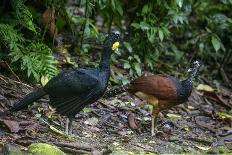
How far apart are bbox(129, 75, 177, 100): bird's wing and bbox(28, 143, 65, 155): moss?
2.13 metres

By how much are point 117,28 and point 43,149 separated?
220 inches

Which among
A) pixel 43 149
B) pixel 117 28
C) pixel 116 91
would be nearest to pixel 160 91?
pixel 116 91

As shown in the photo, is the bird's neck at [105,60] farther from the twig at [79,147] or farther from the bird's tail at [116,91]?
the twig at [79,147]

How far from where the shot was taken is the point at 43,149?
500 cm

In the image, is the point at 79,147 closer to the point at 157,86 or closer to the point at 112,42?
the point at 112,42

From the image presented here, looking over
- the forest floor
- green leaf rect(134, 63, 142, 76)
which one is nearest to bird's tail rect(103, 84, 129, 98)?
the forest floor

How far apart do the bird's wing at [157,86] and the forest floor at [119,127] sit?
47 cm

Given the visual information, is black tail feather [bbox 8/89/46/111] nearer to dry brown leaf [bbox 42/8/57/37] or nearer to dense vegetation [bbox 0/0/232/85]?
dense vegetation [bbox 0/0/232/85]

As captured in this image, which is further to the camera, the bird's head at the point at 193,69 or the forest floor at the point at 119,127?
the bird's head at the point at 193,69

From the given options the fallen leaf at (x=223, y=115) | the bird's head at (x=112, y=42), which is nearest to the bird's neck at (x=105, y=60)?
the bird's head at (x=112, y=42)

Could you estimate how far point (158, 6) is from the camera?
344 inches

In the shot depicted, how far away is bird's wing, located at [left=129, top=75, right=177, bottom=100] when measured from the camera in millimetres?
6941

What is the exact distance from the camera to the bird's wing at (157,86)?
6.94 meters

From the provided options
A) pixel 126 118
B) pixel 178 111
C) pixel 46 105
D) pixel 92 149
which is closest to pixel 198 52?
pixel 178 111
